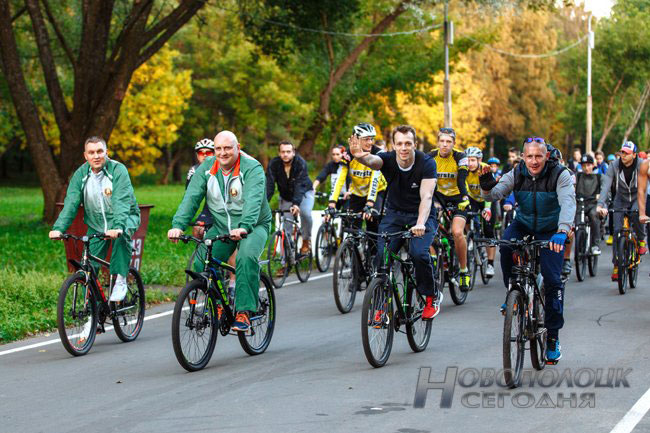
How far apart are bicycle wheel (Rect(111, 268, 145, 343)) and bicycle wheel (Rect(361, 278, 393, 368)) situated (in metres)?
2.68

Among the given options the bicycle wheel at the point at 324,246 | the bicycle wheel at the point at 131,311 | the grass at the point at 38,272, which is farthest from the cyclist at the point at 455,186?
the bicycle wheel at the point at 131,311

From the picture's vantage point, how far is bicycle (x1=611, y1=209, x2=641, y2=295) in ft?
44.0

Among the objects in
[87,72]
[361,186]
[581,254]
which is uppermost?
[87,72]

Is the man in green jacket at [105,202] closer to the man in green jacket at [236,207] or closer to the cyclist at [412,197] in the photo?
the man in green jacket at [236,207]

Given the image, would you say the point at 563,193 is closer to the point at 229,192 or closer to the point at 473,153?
the point at 229,192

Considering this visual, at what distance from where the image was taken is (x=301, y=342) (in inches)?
388

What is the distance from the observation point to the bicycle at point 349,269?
11.7m

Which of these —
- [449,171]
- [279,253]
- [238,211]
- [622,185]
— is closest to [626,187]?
[622,185]

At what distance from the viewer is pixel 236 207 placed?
8.88 m

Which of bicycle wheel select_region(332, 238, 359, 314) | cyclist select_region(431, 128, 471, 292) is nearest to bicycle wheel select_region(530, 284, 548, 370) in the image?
bicycle wheel select_region(332, 238, 359, 314)

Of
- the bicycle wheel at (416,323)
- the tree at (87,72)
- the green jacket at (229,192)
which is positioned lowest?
the bicycle wheel at (416,323)

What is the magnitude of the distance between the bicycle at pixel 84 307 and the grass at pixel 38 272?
132 cm

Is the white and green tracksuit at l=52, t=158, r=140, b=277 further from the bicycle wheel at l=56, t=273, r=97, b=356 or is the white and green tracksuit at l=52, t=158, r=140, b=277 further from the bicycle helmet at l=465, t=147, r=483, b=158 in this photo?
the bicycle helmet at l=465, t=147, r=483, b=158

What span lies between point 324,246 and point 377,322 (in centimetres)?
779
